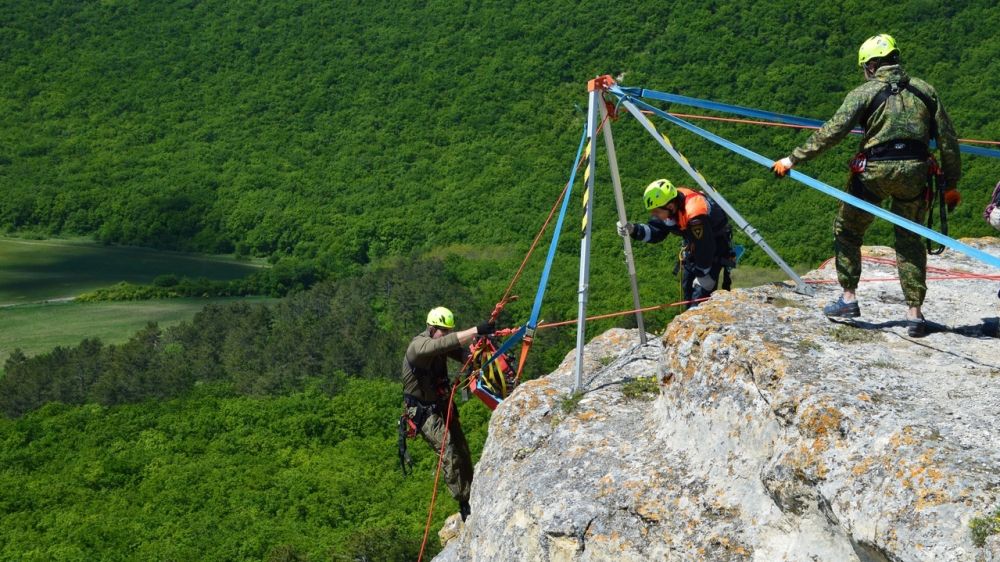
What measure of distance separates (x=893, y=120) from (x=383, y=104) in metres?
121

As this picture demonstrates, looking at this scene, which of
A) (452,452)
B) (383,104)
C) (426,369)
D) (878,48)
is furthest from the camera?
(383,104)

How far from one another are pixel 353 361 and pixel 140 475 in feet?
58.9

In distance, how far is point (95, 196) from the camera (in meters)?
119

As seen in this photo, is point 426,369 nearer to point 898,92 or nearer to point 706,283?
point 706,283

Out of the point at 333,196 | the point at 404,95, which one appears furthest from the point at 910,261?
the point at 404,95

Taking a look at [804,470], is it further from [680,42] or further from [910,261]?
[680,42]

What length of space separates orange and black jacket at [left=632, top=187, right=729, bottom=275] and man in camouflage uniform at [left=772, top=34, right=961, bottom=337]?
2.22 m

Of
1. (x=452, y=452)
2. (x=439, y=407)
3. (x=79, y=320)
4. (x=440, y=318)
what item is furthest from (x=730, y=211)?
(x=79, y=320)

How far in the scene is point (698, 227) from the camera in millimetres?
10961

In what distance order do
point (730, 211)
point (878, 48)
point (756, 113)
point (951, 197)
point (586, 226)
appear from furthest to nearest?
1. point (756, 113)
2. point (586, 226)
3. point (730, 211)
4. point (951, 197)
5. point (878, 48)

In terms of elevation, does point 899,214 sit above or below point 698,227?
above

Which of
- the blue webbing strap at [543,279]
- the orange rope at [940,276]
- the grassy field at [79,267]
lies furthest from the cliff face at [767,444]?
the grassy field at [79,267]

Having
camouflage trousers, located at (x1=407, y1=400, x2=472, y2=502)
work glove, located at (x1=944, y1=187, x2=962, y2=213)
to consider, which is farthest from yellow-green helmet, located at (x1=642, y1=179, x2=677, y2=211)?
camouflage trousers, located at (x1=407, y1=400, x2=472, y2=502)

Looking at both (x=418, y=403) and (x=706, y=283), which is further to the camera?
(x=418, y=403)
